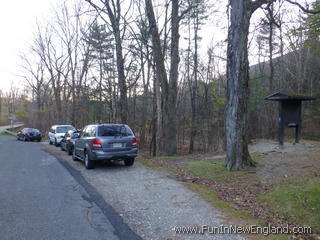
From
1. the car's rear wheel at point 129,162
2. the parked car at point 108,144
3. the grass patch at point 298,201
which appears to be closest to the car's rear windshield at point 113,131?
the parked car at point 108,144

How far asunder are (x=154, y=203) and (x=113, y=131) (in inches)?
195

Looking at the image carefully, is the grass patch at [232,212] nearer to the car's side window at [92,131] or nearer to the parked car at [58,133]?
the car's side window at [92,131]

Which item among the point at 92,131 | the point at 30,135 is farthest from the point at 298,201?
the point at 30,135

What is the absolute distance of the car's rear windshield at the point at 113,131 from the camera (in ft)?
33.5

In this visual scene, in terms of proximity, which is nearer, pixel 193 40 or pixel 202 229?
pixel 202 229

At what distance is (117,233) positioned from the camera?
174 inches

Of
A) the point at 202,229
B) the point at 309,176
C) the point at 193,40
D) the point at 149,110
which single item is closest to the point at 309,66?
the point at 193,40

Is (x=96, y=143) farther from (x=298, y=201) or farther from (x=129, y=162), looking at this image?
(x=298, y=201)

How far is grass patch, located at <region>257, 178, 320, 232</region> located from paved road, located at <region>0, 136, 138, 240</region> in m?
3.21

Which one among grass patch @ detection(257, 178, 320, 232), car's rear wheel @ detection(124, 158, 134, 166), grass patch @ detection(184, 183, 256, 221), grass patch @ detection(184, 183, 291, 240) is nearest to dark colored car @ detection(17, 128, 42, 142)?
car's rear wheel @ detection(124, 158, 134, 166)

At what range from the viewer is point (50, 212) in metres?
5.41

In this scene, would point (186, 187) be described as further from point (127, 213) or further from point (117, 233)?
point (117, 233)

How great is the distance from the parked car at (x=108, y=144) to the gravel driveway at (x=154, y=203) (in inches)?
27.0

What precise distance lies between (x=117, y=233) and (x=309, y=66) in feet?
98.8
